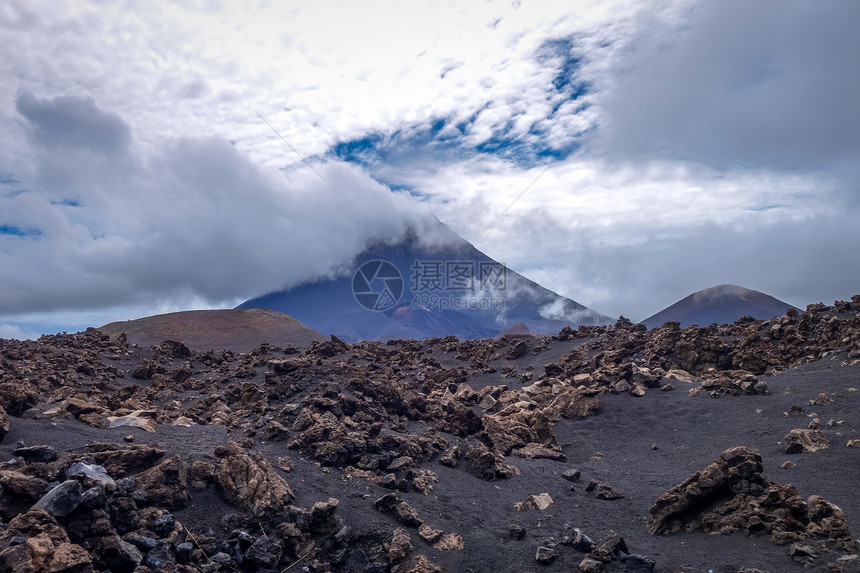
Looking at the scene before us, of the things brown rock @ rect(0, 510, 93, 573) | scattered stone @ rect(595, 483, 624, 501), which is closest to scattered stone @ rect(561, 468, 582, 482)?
scattered stone @ rect(595, 483, 624, 501)

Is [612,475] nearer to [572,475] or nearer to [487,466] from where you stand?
[572,475]

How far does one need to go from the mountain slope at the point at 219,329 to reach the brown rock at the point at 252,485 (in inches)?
1350

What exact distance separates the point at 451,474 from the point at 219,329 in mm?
40945

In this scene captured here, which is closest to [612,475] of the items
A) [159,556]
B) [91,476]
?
[159,556]

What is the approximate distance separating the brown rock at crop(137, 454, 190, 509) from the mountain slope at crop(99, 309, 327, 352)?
34.4 meters

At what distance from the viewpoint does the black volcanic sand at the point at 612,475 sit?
5.71 metres

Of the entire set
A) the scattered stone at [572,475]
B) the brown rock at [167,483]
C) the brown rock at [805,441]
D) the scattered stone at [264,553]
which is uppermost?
the brown rock at [167,483]

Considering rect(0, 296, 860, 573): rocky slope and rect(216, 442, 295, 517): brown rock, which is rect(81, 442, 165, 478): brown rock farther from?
rect(216, 442, 295, 517): brown rock

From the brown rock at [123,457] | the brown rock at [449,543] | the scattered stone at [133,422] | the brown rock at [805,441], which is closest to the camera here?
the brown rock at [449,543]

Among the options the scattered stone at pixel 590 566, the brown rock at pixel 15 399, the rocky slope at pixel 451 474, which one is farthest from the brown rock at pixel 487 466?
the brown rock at pixel 15 399

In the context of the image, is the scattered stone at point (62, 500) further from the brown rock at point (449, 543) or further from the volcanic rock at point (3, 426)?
the brown rock at point (449, 543)

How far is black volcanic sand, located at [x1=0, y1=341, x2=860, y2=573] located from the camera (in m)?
5.71

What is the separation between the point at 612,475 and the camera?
29.7 feet

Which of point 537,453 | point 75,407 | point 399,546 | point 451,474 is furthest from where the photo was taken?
point 537,453
